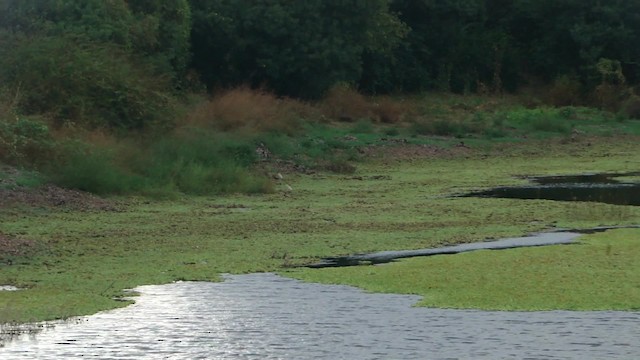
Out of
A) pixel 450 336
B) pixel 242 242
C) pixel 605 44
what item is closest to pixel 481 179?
pixel 242 242

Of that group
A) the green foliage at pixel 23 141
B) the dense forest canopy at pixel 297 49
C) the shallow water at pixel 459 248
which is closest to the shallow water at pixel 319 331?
the shallow water at pixel 459 248

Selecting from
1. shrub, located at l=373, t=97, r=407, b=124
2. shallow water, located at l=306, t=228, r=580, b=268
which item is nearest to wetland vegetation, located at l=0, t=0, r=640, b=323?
shrub, located at l=373, t=97, r=407, b=124

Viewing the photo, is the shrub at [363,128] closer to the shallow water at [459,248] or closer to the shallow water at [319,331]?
the shallow water at [459,248]

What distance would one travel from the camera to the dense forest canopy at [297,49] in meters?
32.7

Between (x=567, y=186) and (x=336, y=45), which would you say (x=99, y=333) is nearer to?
(x=567, y=186)

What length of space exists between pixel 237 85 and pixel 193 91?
3138 millimetres

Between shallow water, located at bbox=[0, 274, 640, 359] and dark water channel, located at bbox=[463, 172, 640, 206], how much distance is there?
1323 cm

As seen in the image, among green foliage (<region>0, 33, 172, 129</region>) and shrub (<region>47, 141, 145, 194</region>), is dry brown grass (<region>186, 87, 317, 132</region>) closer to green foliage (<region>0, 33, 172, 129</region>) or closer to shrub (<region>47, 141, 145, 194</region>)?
green foliage (<region>0, 33, 172, 129</region>)

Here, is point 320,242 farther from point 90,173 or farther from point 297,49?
point 297,49

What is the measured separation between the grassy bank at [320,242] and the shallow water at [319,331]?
741mm

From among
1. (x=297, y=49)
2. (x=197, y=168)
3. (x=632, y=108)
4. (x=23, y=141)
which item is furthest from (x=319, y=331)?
(x=632, y=108)

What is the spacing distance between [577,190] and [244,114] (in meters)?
11.5

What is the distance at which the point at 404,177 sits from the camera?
3472 cm

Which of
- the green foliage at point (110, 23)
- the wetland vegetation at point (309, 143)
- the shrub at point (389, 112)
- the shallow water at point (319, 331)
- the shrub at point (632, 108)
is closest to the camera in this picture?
the shallow water at point (319, 331)
